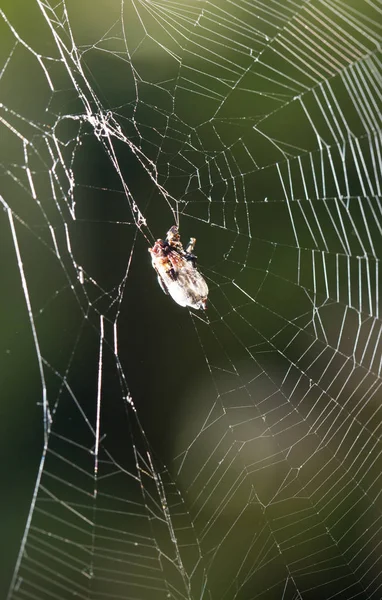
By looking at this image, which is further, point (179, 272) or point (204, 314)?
point (204, 314)

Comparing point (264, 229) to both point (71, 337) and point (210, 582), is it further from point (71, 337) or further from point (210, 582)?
point (210, 582)

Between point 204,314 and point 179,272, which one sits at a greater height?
point 179,272

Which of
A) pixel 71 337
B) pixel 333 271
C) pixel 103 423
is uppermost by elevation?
pixel 333 271

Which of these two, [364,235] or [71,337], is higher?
[364,235]

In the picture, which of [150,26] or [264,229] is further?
→ [264,229]

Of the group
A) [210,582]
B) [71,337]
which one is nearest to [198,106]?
[71,337]
